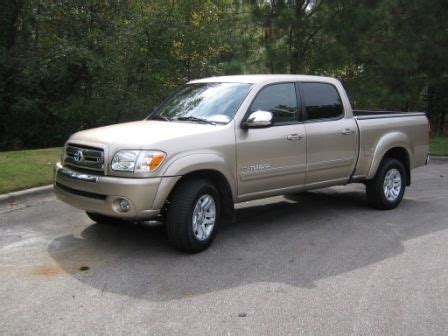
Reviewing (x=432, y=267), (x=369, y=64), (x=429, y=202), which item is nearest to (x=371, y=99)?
(x=369, y=64)

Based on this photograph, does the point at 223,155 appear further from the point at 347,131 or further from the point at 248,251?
the point at 347,131

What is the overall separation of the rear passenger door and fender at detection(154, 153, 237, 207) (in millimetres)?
1442

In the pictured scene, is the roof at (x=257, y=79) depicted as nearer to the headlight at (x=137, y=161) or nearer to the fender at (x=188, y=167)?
the fender at (x=188, y=167)

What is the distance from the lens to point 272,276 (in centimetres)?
547

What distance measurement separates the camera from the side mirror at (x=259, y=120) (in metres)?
6.44

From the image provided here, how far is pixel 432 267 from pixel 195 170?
255 centimetres

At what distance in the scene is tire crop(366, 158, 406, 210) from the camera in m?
8.33

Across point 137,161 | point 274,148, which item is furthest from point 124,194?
point 274,148

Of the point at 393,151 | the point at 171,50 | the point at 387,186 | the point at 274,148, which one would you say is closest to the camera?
the point at 274,148

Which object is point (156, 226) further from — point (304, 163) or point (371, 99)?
point (371, 99)

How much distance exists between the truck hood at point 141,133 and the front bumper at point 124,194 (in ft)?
1.19

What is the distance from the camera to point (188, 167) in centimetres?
590

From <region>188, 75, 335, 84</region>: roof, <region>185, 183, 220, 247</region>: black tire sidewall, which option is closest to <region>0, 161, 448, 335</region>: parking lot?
<region>185, 183, 220, 247</region>: black tire sidewall

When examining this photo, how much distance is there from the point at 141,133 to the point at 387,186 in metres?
4.06
